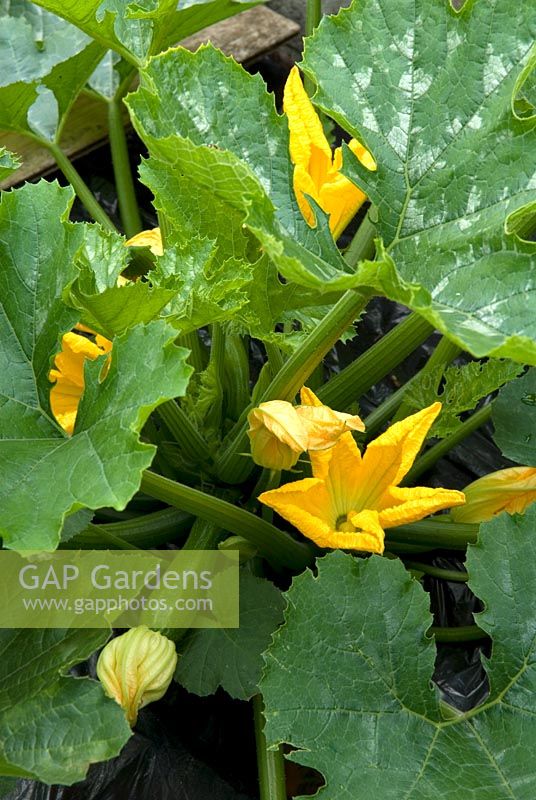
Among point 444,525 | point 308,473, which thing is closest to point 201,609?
point 308,473

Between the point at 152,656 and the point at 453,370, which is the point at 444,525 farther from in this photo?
the point at 152,656

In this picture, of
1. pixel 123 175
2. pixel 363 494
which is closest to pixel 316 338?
pixel 363 494

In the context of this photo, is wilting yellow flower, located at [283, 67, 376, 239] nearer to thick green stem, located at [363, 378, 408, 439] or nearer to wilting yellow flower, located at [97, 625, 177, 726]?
thick green stem, located at [363, 378, 408, 439]

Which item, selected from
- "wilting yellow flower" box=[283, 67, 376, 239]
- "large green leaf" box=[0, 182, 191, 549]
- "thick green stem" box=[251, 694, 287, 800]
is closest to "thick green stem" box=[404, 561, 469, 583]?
"thick green stem" box=[251, 694, 287, 800]

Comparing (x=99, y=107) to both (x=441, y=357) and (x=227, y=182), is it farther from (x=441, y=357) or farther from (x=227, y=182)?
(x=227, y=182)

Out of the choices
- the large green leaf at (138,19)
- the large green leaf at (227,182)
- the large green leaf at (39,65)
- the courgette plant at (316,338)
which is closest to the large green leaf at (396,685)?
the courgette plant at (316,338)
